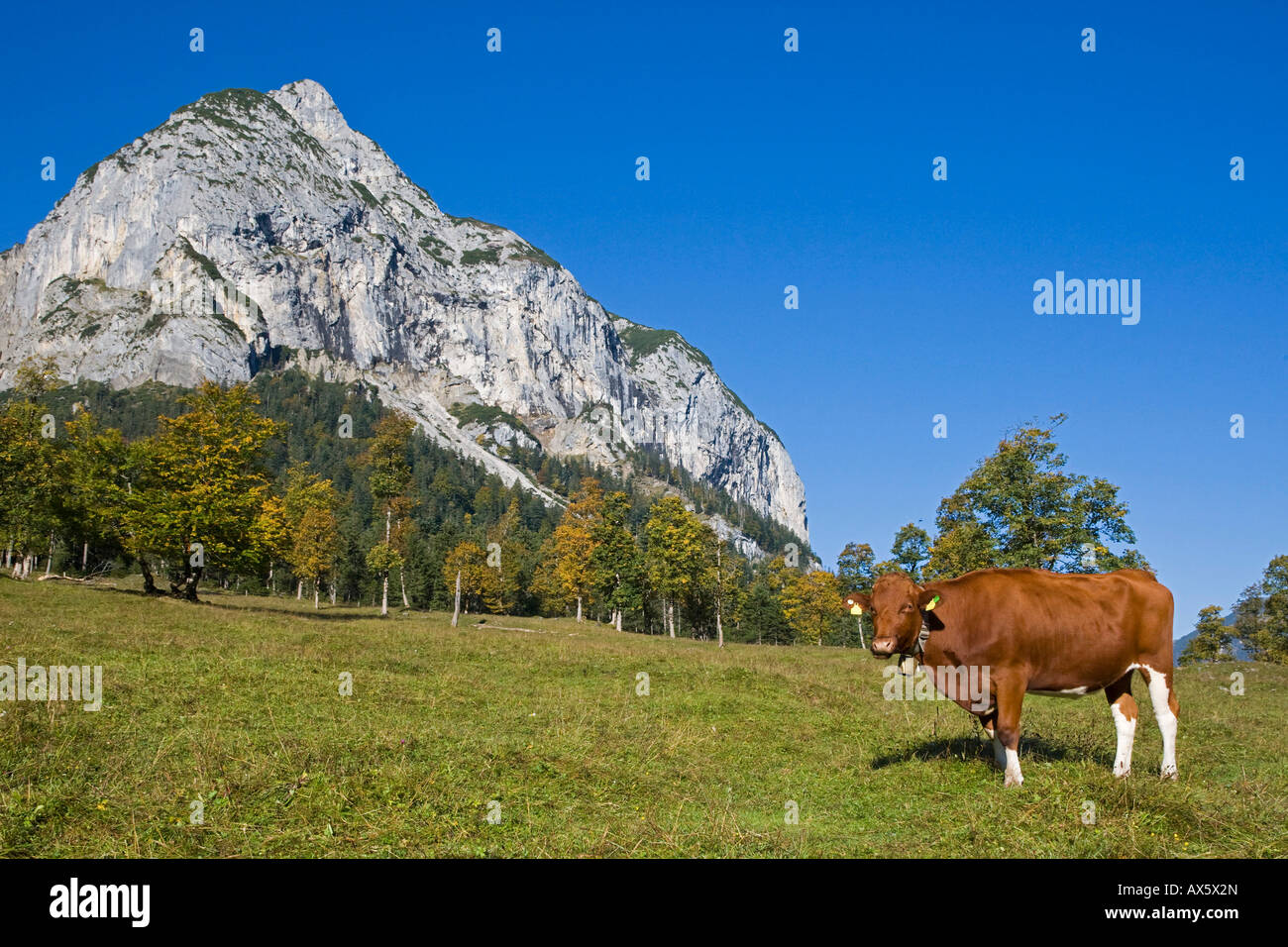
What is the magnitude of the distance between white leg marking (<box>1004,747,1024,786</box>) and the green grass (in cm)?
21

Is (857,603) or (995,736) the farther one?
(857,603)

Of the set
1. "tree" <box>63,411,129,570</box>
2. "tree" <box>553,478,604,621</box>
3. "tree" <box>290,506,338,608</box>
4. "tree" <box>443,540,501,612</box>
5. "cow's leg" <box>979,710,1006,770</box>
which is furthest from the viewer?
"tree" <box>443,540,501,612</box>

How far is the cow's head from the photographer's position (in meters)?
10.9

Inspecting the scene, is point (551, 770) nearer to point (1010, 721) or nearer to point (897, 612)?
point (897, 612)

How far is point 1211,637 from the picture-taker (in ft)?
236

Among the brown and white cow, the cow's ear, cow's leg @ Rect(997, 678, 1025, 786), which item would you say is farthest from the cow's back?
the cow's ear

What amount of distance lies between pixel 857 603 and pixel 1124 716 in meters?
4.10

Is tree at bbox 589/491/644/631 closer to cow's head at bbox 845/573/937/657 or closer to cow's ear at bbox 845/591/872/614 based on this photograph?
cow's ear at bbox 845/591/872/614

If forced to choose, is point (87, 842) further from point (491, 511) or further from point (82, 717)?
point (491, 511)

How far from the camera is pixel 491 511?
182m

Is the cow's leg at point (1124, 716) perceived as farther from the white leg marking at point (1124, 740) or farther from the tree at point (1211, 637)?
the tree at point (1211, 637)

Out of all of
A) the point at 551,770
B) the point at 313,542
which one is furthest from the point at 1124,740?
the point at 313,542
